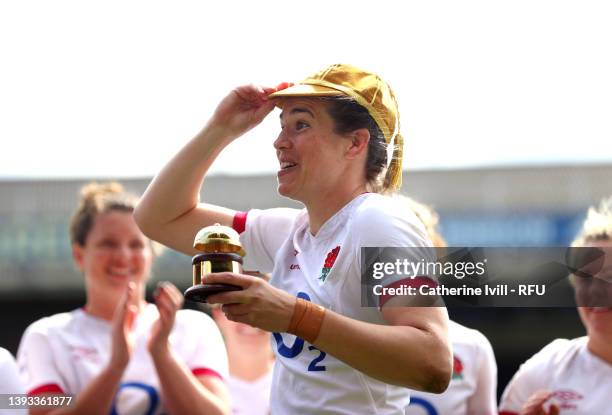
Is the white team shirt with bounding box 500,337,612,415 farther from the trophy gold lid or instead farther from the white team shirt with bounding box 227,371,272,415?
the trophy gold lid

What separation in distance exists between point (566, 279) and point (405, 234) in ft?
6.60

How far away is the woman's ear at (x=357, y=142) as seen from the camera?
3.52m

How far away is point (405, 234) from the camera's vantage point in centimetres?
314

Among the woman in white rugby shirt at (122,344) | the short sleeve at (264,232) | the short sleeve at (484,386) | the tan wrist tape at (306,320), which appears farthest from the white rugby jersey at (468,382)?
the tan wrist tape at (306,320)

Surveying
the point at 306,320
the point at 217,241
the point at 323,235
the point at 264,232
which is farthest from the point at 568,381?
the point at 217,241

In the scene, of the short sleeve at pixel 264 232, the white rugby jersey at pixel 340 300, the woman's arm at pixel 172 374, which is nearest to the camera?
the white rugby jersey at pixel 340 300

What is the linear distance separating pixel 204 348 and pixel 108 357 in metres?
0.45

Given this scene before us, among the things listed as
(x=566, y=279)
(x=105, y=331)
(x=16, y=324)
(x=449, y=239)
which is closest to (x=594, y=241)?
(x=566, y=279)

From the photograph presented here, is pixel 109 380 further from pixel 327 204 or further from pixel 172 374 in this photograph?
pixel 327 204

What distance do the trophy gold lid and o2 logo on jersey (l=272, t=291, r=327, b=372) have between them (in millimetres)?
355

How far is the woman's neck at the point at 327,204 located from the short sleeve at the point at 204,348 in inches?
54.0

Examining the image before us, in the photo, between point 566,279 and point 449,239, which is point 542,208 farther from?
point 566,279

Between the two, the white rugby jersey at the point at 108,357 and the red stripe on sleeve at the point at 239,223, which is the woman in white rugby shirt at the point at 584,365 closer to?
the white rugby jersey at the point at 108,357

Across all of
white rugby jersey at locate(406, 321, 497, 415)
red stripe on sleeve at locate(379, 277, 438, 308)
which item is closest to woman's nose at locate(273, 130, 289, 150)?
red stripe on sleeve at locate(379, 277, 438, 308)
